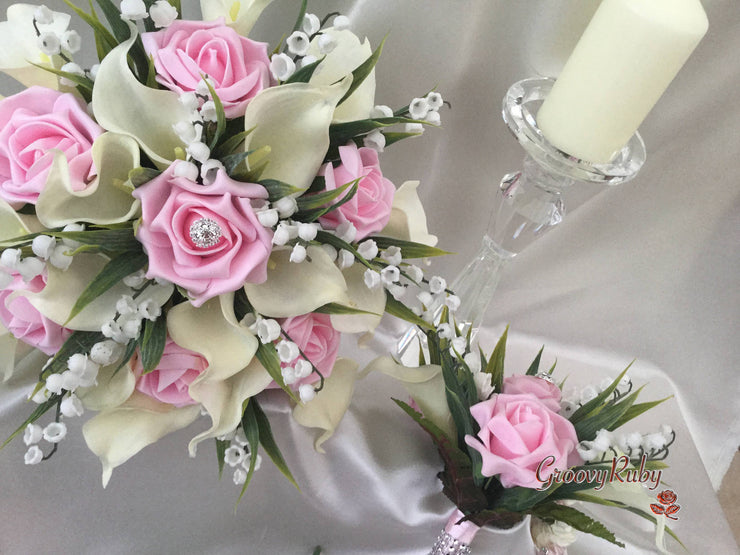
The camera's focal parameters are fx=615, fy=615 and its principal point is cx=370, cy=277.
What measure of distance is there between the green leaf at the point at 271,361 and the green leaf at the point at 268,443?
79 millimetres

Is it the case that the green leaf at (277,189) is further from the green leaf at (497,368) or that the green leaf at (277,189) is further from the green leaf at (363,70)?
the green leaf at (497,368)

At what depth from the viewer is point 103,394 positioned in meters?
0.45

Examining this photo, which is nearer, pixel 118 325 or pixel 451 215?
pixel 118 325

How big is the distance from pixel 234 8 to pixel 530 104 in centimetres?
32

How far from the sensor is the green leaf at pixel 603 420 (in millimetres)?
516

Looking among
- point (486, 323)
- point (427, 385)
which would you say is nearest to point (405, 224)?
point (427, 385)

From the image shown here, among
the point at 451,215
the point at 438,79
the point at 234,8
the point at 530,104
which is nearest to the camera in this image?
the point at 234,8

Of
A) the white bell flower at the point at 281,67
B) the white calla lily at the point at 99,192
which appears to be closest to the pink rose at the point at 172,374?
the white calla lily at the point at 99,192

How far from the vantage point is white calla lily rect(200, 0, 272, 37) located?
1.51 ft

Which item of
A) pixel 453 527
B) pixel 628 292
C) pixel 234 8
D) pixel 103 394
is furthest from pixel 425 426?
pixel 628 292

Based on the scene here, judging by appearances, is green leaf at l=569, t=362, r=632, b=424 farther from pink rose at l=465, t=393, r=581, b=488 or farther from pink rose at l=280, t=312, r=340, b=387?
pink rose at l=280, t=312, r=340, b=387

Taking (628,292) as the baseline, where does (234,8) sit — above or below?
above

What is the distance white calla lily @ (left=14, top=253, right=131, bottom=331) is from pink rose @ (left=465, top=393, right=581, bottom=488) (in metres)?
0.28

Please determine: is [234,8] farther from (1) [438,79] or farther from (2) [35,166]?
(1) [438,79]
